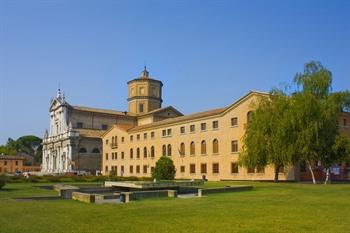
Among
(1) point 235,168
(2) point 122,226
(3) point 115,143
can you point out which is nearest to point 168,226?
(2) point 122,226

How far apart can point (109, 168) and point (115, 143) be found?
6097mm

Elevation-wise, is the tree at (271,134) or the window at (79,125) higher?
the window at (79,125)

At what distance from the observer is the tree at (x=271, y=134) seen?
3706cm

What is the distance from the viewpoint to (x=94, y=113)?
9156 centimetres

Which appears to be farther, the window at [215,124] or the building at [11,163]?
the building at [11,163]

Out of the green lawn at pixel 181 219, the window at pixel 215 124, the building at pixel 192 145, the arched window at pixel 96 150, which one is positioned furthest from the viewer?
the arched window at pixel 96 150

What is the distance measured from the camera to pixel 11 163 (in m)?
131

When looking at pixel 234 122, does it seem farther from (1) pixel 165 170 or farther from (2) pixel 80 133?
(2) pixel 80 133

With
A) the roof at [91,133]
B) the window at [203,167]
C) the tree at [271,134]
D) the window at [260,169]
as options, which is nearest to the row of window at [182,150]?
the window at [203,167]

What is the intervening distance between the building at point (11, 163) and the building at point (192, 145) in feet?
192

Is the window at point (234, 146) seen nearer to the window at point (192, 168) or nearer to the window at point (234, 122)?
the window at point (234, 122)

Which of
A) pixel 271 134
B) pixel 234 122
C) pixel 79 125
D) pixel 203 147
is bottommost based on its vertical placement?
pixel 203 147

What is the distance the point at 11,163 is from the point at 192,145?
8990 centimetres

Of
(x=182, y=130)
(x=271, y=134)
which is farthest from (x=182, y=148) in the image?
(x=271, y=134)
